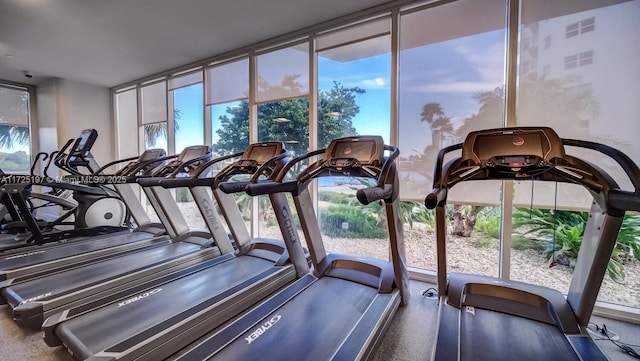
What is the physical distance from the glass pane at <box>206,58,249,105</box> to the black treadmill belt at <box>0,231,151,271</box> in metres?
2.63

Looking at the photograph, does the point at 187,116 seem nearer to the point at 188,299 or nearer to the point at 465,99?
the point at 188,299

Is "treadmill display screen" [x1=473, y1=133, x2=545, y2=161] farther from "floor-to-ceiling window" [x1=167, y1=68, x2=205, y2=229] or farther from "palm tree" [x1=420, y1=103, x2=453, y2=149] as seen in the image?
"floor-to-ceiling window" [x1=167, y1=68, x2=205, y2=229]

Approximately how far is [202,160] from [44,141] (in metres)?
5.69

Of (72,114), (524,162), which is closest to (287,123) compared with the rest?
(524,162)

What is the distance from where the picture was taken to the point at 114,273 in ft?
10.5

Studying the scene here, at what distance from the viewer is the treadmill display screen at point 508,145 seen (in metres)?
1.99

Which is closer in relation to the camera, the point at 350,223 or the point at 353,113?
the point at 353,113

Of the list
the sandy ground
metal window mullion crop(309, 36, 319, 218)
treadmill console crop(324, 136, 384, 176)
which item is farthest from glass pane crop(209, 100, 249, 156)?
treadmill console crop(324, 136, 384, 176)

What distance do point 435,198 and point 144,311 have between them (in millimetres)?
2435

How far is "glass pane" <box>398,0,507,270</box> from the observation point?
301 cm

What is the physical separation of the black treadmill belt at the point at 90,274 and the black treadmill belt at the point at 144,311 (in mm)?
679

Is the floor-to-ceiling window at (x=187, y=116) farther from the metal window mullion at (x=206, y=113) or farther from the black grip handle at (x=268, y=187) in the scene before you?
the black grip handle at (x=268, y=187)

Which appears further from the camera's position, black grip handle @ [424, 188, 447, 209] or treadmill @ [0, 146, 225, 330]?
treadmill @ [0, 146, 225, 330]

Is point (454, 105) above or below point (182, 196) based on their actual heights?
above
